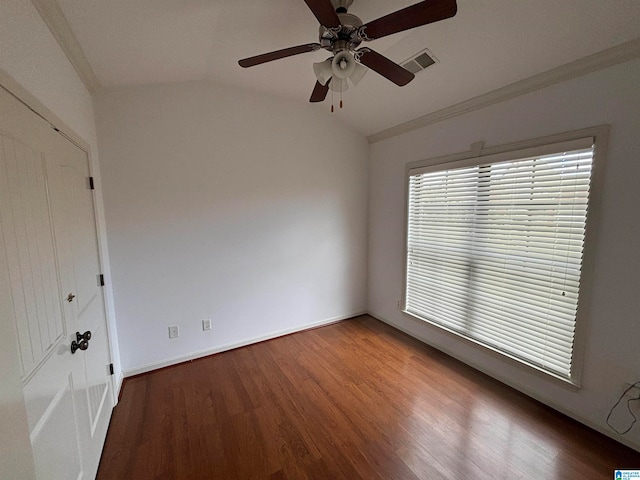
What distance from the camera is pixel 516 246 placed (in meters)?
2.13

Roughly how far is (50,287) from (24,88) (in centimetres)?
82

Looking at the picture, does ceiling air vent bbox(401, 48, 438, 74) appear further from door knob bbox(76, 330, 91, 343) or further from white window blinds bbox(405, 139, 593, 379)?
door knob bbox(76, 330, 91, 343)

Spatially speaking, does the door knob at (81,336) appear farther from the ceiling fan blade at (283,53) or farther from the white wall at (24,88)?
the ceiling fan blade at (283,53)

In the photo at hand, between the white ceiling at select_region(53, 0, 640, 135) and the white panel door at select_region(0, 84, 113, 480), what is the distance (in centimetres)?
76

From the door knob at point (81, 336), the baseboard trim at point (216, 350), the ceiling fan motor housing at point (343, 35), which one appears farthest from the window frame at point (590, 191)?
the door knob at point (81, 336)

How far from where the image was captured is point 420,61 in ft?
6.70

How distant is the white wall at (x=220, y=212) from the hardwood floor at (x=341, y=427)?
1.77 ft

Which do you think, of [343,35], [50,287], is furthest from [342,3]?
[50,287]

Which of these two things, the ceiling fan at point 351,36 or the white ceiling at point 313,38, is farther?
the white ceiling at point 313,38

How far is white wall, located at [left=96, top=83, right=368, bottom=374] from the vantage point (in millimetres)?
2359

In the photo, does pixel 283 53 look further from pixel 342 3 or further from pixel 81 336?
pixel 81 336

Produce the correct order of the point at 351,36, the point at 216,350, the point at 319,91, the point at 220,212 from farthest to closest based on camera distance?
the point at 216,350
the point at 220,212
the point at 319,91
the point at 351,36

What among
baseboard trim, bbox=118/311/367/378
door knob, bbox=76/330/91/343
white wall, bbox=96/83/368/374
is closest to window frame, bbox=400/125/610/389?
white wall, bbox=96/83/368/374

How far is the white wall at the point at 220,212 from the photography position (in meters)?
2.36
